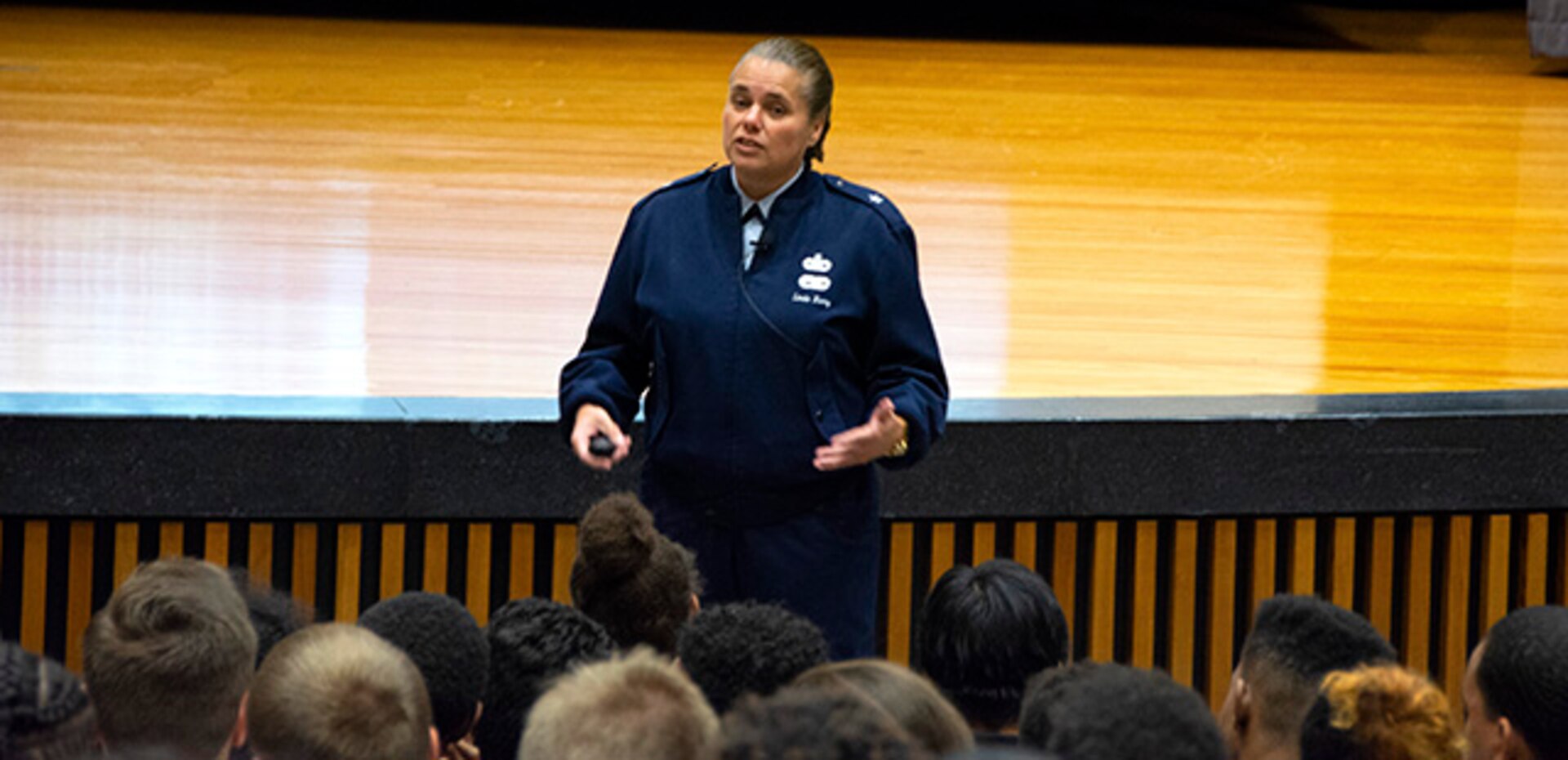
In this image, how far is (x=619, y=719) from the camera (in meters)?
1.22

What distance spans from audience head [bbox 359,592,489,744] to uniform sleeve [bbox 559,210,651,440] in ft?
1.15

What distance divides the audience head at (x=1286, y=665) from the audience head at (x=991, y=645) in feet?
0.56

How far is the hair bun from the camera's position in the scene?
1920 mm

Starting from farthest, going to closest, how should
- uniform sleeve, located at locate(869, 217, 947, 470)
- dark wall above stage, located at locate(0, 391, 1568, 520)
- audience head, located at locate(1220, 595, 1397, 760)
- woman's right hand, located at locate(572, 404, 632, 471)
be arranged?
dark wall above stage, located at locate(0, 391, 1568, 520), uniform sleeve, located at locate(869, 217, 947, 470), woman's right hand, located at locate(572, 404, 632, 471), audience head, located at locate(1220, 595, 1397, 760)

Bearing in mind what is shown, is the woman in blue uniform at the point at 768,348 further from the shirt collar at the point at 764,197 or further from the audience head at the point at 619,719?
the audience head at the point at 619,719

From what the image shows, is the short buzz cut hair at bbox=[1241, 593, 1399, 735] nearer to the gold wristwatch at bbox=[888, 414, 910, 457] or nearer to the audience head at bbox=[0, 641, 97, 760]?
the gold wristwatch at bbox=[888, 414, 910, 457]

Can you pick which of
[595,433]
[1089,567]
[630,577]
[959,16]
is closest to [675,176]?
[1089,567]

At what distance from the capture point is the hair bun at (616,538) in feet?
6.30

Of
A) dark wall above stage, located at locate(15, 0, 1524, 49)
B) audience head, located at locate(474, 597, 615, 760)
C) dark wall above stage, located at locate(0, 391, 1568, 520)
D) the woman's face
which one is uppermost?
dark wall above stage, located at locate(15, 0, 1524, 49)

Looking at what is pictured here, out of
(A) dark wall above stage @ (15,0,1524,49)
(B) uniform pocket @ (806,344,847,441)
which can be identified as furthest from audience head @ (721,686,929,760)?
(A) dark wall above stage @ (15,0,1524,49)

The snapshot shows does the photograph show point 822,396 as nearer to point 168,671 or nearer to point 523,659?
point 523,659

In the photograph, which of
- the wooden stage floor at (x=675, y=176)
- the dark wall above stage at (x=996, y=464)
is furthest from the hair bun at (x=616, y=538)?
the wooden stage floor at (x=675, y=176)

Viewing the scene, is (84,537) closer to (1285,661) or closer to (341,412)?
(341,412)

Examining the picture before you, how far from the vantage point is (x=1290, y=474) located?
2.64 metres
